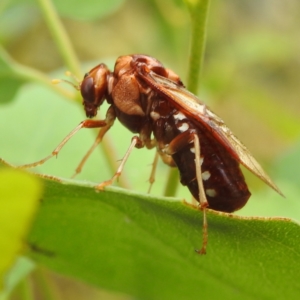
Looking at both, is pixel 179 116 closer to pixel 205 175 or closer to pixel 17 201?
pixel 205 175

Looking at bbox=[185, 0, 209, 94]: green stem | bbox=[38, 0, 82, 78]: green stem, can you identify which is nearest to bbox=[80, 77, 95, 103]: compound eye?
bbox=[38, 0, 82, 78]: green stem

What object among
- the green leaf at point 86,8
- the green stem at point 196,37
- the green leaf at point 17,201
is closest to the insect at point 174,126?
the green stem at point 196,37

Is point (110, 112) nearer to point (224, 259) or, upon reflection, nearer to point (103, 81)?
point (103, 81)

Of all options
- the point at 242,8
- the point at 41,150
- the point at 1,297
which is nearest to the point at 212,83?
the point at 41,150

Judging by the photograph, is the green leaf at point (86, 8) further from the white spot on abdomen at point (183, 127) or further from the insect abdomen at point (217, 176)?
the insect abdomen at point (217, 176)

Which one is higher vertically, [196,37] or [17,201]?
[17,201]

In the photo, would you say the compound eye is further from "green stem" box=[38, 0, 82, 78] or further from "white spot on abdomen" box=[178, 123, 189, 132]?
"white spot on abdomen" box=[178, 123, 189, 132]

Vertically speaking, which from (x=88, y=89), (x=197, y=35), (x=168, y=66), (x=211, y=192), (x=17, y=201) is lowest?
(x=168, y=66)

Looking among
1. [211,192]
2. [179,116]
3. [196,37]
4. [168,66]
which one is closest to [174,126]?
[179,116]
